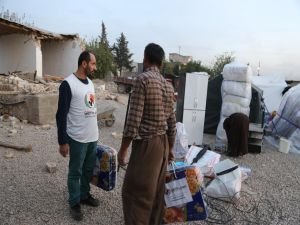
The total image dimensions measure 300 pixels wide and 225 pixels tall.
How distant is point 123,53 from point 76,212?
173 feet

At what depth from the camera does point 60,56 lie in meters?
18.6

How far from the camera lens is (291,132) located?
9.19 meters

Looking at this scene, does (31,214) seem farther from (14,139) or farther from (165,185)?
(14,139)

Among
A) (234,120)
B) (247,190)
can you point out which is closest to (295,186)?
(247,190)

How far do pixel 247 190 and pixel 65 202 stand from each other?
2.72 meters

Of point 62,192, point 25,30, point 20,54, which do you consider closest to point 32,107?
point 62,192

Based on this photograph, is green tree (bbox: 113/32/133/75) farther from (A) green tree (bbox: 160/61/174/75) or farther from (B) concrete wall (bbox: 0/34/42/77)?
(B) concrete wall (bbox: 0/34/42/77)

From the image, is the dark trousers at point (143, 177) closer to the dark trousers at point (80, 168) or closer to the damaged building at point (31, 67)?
the dark trousers at point (80, 168)

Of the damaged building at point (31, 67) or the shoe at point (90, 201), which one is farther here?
the damaged building at point (31, 67)

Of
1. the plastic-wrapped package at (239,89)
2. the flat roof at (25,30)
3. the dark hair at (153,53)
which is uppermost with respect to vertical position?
the flat roof at (25,30)

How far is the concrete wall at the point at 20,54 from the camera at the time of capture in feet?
50.6

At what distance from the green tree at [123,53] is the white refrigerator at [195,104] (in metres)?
46.3

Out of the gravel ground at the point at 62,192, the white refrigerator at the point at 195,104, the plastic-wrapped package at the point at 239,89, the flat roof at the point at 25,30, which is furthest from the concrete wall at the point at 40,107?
the flat roof at the point at 25,30

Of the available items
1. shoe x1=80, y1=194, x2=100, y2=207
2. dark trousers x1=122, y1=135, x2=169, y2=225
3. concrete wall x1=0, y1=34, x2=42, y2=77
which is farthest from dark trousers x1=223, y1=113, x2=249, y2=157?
concrete wall x1=0, y1=34, x2=42, y2=77
